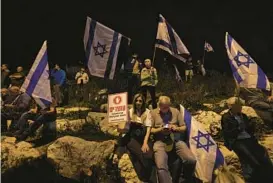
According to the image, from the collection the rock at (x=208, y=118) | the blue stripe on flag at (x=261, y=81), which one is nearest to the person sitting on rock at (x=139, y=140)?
the rock at (x=208, y=118)

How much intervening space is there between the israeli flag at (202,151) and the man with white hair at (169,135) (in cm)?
20

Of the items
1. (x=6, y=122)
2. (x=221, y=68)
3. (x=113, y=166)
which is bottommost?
(x=113, y=166)

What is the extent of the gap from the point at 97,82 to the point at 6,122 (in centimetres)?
495

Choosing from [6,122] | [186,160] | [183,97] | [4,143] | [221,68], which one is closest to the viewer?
[186,160]

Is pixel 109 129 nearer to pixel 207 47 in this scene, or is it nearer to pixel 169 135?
pixel 169 135

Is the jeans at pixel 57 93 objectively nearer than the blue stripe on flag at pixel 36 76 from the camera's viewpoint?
No

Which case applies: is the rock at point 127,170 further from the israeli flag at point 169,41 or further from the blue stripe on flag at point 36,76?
the israeli flag at point 169,41

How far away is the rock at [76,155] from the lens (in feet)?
27.7

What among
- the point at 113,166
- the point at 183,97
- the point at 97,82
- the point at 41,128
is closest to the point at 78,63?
the point at 97,82

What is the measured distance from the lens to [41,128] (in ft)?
31.0

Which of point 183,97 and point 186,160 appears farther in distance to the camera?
point 183,97

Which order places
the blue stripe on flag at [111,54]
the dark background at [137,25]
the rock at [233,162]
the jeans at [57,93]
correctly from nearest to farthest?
1. the rock at [233,162]
2. the blue stripe on flag at [111,54]
3. the jeans at [57,93]
4. the dark background at [137,25]

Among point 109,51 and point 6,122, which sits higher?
point 109,51

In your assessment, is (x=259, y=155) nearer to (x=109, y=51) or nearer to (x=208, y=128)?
(x=208, y=128)
